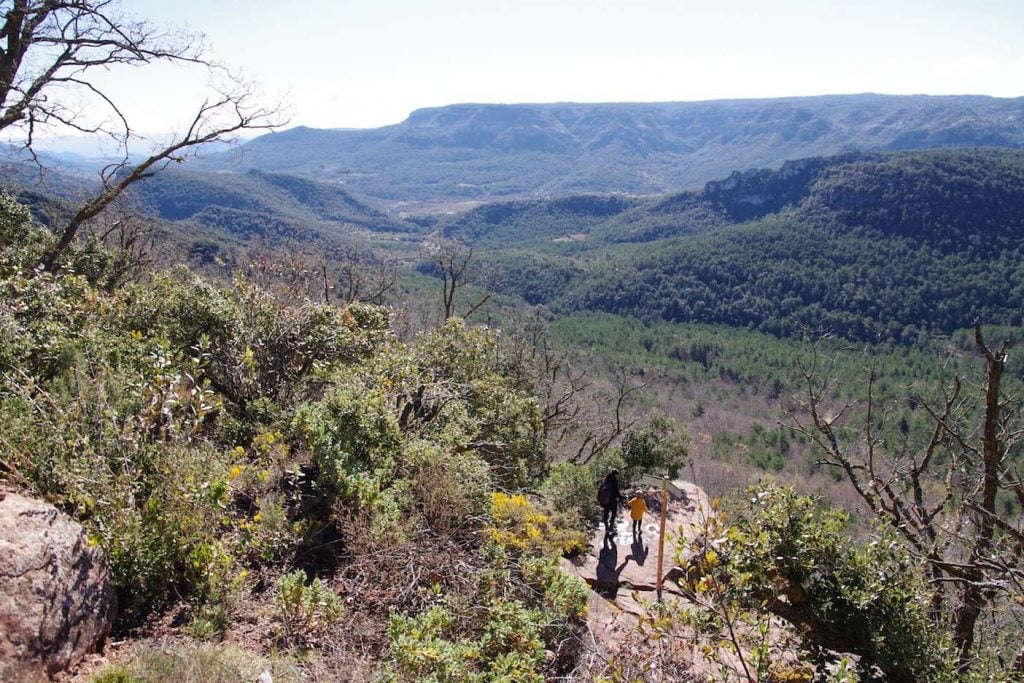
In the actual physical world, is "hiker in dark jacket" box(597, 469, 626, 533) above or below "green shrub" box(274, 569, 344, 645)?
below

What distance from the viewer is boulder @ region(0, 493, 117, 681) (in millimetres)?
3539

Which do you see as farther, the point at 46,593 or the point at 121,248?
the point at 121,248

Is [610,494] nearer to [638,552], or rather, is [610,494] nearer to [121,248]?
[638,552]

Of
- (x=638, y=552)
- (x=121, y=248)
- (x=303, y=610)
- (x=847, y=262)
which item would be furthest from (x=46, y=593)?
(x=847, y=262)

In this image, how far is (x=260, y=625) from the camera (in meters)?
5.02

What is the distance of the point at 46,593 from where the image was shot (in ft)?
12.4

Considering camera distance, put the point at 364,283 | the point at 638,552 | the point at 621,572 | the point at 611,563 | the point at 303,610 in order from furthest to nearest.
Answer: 1. the point at 364,283
2. the point at 638,552
3. the point at 611,563
4. the point at 621,572
5. the point at 303,610

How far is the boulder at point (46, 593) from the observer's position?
3539 millimetres

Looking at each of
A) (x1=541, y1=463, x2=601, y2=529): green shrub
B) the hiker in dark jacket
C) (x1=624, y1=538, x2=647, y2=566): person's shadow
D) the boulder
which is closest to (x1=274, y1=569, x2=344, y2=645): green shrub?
the boulder

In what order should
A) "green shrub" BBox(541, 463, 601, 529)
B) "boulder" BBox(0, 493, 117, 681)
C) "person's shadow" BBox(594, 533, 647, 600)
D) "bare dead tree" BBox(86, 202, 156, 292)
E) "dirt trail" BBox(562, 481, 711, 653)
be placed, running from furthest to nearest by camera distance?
"bare dead tree" BBox(86, 202, 156, 292), "green shrub" BBox(541, 463, 601, 529), "person's shadow" BBox(594, 533, 647, 600), "dirt trail" BBox(562, 481, 711, 653), "boulder" BBox(0, 493, 117, 681)

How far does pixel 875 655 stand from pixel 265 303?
9.06m

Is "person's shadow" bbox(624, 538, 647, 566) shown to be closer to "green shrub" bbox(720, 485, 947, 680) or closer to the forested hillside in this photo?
"green shrub" bbox(720, 485, 947, 680)

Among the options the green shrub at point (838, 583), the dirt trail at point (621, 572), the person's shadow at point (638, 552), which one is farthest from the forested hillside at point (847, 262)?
the green shrub at point (838, 583)

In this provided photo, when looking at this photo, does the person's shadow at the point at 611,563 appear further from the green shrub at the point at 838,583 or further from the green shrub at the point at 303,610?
the green shrub at the point at 303,610
